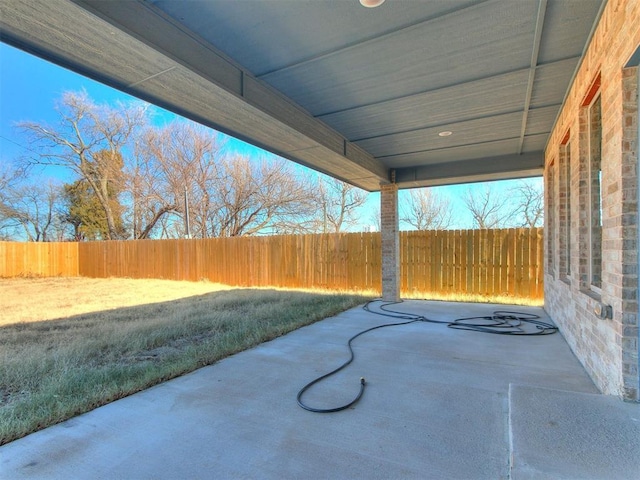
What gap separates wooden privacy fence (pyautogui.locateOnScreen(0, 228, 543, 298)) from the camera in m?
7.56

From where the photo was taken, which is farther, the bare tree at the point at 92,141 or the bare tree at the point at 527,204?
the bare tree at the point at 92,141

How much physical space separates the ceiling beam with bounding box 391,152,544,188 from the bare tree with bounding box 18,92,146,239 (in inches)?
707

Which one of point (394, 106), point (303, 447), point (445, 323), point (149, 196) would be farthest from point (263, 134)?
point (149, 196)

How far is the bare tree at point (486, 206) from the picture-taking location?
17578mm

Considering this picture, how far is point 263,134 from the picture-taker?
4.41 metres

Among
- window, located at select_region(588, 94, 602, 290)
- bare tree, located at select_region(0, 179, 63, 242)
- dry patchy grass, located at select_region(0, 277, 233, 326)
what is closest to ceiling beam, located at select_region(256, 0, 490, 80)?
window, located at select_region(588, 94, 602, 290)

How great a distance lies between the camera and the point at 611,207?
2484 mm

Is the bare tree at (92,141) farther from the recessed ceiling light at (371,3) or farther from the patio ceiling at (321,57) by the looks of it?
the recessed ceiling light at (371,3)

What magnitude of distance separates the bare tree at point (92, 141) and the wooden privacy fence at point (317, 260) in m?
4.57

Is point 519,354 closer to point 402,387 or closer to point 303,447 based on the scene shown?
point 402,387

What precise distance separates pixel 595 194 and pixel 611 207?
848mm

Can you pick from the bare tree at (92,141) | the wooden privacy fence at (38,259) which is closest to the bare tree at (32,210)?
the bare tree at (92,141)

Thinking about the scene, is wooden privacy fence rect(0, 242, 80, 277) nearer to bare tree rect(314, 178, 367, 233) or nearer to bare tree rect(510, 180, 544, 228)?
bare tree rect(314, 178, 367, 233)

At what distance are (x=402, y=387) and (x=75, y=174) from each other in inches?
899
